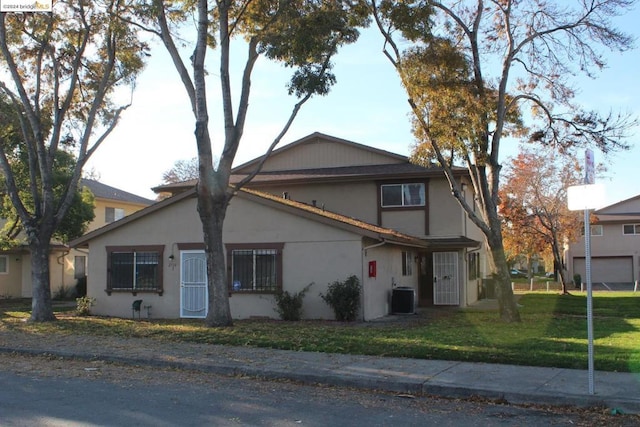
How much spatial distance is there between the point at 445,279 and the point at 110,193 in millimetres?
22802

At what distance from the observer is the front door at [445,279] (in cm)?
2334

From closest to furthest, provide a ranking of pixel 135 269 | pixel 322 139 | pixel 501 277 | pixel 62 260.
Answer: pixel 501 277, pixel 135 269, pixel 322 139, pixel 62 260

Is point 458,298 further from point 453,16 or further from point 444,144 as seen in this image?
point 453,16

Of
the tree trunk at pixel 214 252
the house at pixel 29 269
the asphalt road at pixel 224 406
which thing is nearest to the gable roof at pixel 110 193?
the house at pixel 29 269

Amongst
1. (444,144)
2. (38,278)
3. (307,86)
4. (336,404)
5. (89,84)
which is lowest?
(336,404)

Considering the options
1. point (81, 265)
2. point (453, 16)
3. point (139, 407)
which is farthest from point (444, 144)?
point (81, 265)

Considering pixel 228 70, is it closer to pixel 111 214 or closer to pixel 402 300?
pixel 402 300

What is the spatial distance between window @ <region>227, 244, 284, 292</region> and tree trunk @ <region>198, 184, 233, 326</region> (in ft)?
10.6

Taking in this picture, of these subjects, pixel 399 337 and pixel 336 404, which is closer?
pixel 336 404

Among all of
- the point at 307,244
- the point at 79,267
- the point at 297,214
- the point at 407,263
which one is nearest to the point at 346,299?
the point at 307,244

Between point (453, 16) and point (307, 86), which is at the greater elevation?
point (453, 16)

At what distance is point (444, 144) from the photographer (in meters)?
16.8

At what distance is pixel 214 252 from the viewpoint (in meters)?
14.9

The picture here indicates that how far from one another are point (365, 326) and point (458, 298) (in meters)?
8.57
